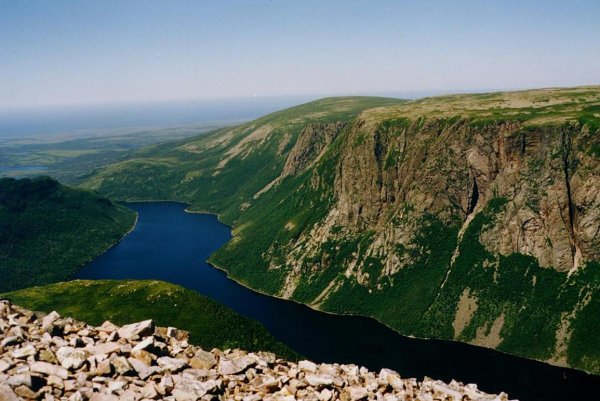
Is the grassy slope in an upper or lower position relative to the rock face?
lower

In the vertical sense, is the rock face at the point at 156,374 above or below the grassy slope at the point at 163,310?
above

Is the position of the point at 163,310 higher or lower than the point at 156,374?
lower

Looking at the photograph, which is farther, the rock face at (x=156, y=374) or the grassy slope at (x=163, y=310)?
the grassy slope at (x=163, y=310)

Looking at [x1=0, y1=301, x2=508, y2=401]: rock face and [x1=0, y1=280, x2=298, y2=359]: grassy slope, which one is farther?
[x1=0, y1=280, x2=298, y2=359]: grassy slope

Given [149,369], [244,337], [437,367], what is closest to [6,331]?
[149,369]

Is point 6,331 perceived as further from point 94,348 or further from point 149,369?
point 149,369
